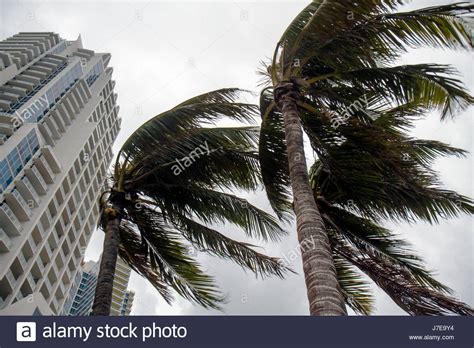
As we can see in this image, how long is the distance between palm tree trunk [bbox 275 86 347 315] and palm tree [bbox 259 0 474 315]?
0.8 inches

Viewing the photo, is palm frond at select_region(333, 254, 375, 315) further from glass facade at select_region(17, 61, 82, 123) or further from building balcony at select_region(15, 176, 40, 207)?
glass facade at select_region(17, 61, 82, 123)

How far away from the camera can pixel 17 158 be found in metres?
36.3

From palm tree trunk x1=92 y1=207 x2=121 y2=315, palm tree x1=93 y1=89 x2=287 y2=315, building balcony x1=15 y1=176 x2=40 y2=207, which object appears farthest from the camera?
building balcony x1=15 y1=176 x2=40 y2=207

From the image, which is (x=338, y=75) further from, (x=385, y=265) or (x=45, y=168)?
(x=45, y=168)

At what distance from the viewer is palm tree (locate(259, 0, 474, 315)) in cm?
636

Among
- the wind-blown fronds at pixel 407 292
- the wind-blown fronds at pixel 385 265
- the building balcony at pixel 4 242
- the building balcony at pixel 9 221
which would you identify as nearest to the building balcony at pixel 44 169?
the building balcony at pixel 9 221

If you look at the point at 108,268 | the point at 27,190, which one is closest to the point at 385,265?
the point at 108,268

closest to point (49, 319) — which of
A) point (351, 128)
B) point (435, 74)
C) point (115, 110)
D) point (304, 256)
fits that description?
point (304, 256)

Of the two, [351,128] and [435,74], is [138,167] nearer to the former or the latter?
[351,128]

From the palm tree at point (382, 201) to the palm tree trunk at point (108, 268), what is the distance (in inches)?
167

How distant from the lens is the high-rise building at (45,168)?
32562 mm

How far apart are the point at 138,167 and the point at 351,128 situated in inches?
180

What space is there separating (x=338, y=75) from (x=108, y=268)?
213 inches

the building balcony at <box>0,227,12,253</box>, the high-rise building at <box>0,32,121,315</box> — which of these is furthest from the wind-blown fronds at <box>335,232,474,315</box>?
the building balcony at <box>0,227,12,253</box>
